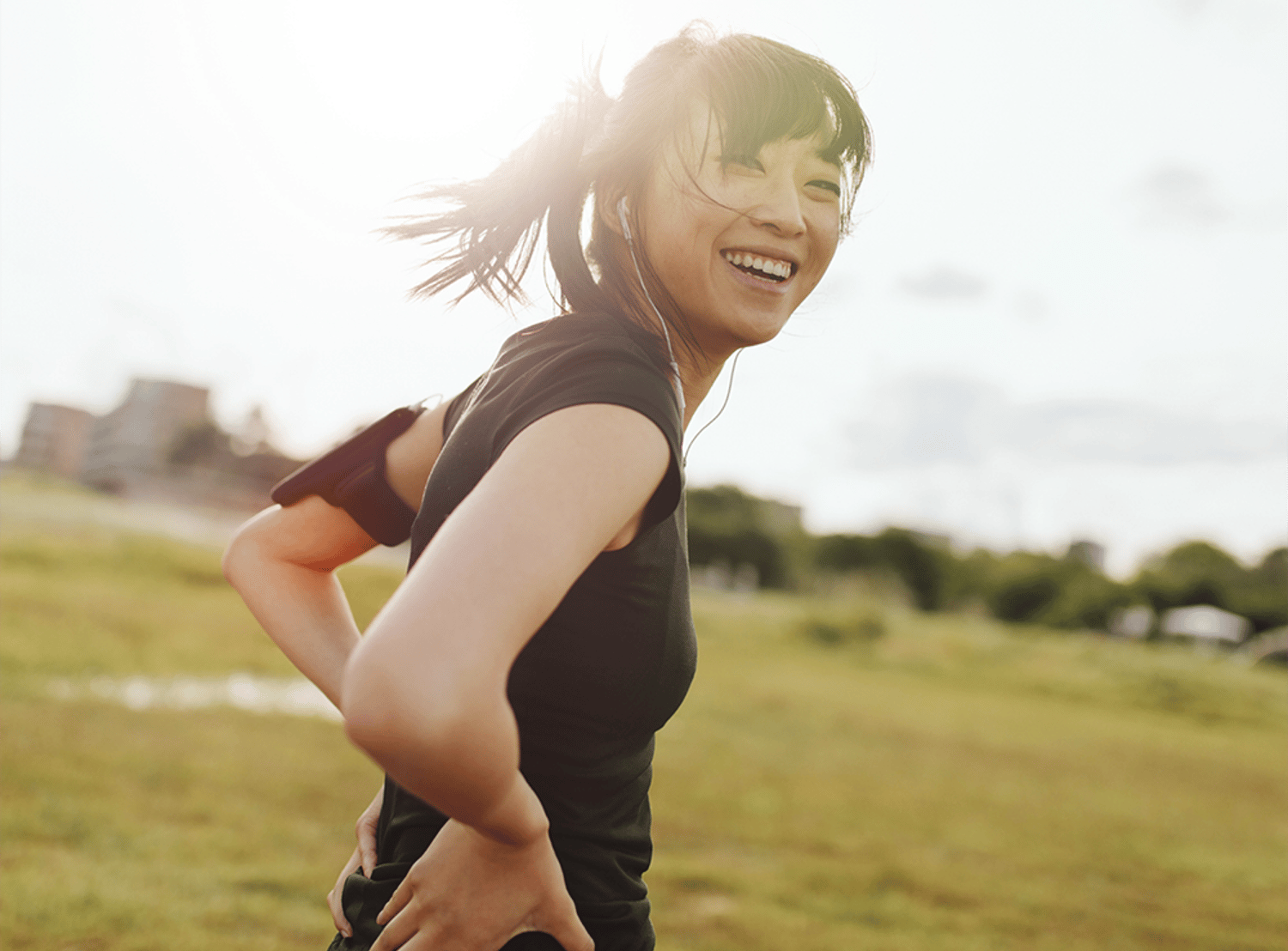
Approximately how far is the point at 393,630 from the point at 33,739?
24.8ft

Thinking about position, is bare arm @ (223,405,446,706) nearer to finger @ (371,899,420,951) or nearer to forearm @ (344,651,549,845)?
finger @ (371,899,420,951)

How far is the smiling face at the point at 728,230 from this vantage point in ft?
4.14

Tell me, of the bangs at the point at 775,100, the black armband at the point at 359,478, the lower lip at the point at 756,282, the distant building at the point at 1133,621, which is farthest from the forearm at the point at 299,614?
the distant building at the point at 1133,621

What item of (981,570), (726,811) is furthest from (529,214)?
(981,570)

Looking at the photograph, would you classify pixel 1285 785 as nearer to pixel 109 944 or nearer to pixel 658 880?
pixel 658 880

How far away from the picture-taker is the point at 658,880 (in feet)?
18.7

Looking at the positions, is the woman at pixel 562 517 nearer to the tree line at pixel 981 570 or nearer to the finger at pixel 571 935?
the finger at pixel 571 935

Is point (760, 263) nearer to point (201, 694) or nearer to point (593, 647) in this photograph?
point (593, 647)

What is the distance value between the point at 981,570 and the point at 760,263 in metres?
66.0

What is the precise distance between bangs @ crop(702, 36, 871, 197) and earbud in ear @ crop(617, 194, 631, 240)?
0.15 m

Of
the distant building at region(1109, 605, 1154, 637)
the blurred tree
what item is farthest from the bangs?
the distant building at region(1109, 605, 1154, 637)

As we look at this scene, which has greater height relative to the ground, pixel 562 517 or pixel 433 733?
pixel 562 517

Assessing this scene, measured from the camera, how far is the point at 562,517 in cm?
91

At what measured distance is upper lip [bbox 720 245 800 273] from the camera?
127 centimetres
